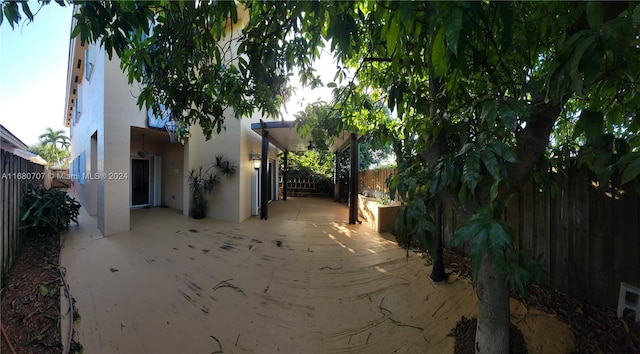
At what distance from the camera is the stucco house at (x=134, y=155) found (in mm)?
5559

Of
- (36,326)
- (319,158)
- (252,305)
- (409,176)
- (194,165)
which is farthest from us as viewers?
(319,158)

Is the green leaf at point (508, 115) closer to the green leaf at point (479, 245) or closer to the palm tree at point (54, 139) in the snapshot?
the green leaf at point (479, 245)

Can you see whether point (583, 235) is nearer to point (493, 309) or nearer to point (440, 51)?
point (493, 309)

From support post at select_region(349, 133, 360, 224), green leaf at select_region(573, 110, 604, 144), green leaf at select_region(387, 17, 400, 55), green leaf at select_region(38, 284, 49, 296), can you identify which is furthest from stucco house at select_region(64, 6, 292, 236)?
green leaf at select_region(573, 110, 604, 144)

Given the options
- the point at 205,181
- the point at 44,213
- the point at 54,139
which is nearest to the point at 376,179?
the point at 205,181

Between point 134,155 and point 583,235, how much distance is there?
1129 centimetres

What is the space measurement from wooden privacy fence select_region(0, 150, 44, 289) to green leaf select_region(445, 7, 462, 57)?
4.73 m

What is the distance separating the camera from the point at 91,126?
22.6 feet

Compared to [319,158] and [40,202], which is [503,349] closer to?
[40,202]

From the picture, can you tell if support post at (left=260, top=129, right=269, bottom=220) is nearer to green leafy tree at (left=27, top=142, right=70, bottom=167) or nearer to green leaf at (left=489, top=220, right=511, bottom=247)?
green leaf at (left=489, top=220, right=511, bottom=247)

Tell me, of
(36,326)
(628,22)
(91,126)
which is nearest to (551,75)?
(628,22)

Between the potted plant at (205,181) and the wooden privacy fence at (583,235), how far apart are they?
6764mm

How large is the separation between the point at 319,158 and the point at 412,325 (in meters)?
13.0

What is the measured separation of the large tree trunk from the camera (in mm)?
1711
